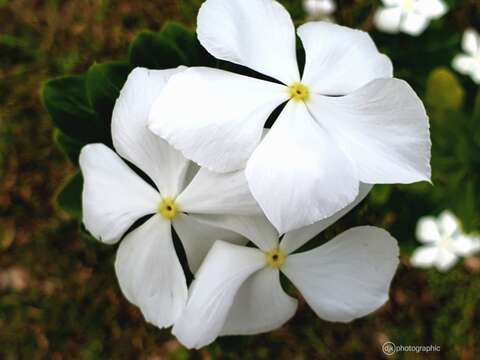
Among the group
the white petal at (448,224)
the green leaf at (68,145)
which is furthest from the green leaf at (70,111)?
the white petal at (448,224)

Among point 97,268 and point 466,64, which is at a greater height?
point 466,64

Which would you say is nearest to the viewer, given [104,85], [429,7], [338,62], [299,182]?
[299,182]

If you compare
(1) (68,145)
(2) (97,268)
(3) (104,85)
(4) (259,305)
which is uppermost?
(3) (104,85)

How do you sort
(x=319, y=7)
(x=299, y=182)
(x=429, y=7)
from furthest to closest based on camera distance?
1. (x=319, y=7)
2. (x=429, y=7)
3. (x=299, y=182)

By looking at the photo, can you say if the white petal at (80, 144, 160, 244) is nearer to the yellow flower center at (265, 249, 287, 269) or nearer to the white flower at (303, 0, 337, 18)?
the yellow flower center at (265, 249, 287, 269)

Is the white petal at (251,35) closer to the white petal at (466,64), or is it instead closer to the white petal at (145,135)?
the white petal at (145,135)

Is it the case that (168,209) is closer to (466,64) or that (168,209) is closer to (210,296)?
(210,296)

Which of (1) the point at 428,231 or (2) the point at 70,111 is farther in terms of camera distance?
(1) the point at 428,231

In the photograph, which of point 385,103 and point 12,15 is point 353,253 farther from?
point 12,15

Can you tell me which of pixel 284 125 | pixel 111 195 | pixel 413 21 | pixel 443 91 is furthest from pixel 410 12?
pixel 111 195
